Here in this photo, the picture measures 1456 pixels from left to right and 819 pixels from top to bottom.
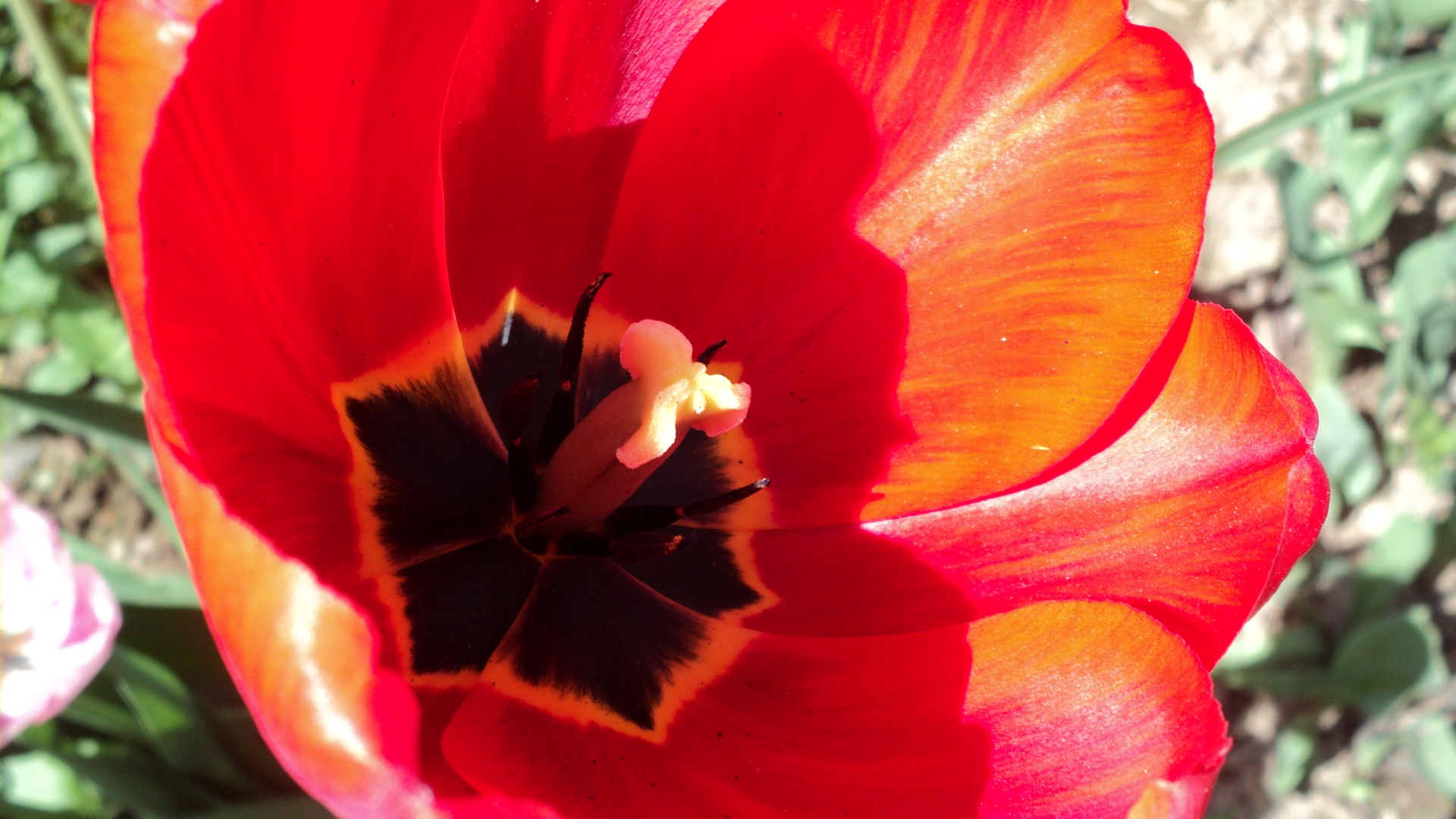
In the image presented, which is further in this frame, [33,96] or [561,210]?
[33,96]

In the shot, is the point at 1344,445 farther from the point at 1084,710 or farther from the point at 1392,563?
the point at 1084,710

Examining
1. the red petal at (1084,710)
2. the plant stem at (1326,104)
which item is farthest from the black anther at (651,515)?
the plant stem at (1326,104)

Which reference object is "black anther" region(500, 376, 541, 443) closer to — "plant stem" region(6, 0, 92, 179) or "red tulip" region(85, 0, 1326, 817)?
"red tulip" region(85, 0, 1326, 817)

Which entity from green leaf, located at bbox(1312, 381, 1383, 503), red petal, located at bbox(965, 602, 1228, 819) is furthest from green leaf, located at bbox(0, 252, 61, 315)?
green leaf, located at bbox(1312, 381, 1383, 503)

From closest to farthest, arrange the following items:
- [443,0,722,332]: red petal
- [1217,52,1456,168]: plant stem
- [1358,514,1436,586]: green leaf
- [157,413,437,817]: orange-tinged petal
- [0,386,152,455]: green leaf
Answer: [157,413,437,817]: orange-tinged petal, [443,0,722,332]: red petal, [0,386,152,455]: green leaf, [1217,52,1456,168]: plant stem, [1358,514,1436,586]: green leaf

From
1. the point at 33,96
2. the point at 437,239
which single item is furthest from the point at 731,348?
the point at 33,96

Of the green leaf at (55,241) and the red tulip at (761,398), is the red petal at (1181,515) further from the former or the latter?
the green leaf at (55,241)

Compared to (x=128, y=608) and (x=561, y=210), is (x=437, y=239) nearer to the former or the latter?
(x=561, y=210)
